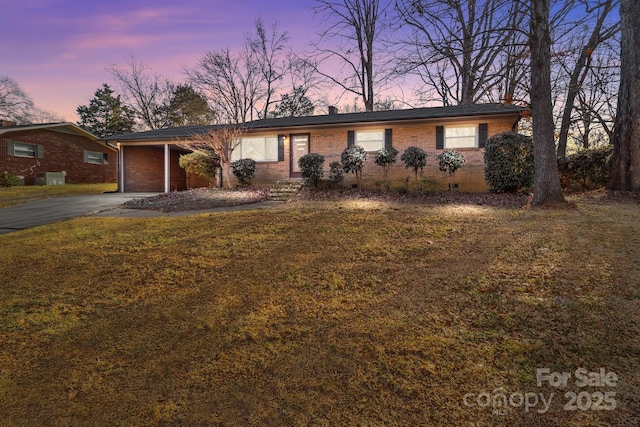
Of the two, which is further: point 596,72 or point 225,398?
point 596,72

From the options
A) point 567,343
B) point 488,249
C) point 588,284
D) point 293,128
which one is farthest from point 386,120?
point 567,343

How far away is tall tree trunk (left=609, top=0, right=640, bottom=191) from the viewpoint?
902 cm

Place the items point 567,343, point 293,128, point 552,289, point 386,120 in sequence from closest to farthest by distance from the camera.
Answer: point 567,343, point 552,289, point 386,120, point 293,128

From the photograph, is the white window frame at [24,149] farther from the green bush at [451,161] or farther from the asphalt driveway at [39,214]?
the green bush at [451,161]

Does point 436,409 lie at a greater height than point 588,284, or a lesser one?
lesser

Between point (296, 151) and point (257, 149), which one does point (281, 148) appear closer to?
point (296, 151)

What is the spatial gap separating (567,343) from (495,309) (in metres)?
0.61

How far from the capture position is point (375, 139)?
14.3 metres

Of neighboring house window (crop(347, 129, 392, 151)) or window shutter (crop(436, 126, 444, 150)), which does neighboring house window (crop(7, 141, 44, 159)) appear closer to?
neighboring house window (crop(347, 129, 392, 151))

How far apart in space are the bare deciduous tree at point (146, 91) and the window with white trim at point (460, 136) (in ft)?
102

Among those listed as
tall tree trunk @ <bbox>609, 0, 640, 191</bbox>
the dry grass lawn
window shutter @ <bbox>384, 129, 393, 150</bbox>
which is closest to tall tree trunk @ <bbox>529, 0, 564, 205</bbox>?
the dry grass lawn

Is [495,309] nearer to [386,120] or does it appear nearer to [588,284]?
[588,284]

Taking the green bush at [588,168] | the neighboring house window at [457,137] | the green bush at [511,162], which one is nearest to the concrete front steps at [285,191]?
the neighboring house window at [457,137]

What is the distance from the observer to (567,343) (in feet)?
7.82
